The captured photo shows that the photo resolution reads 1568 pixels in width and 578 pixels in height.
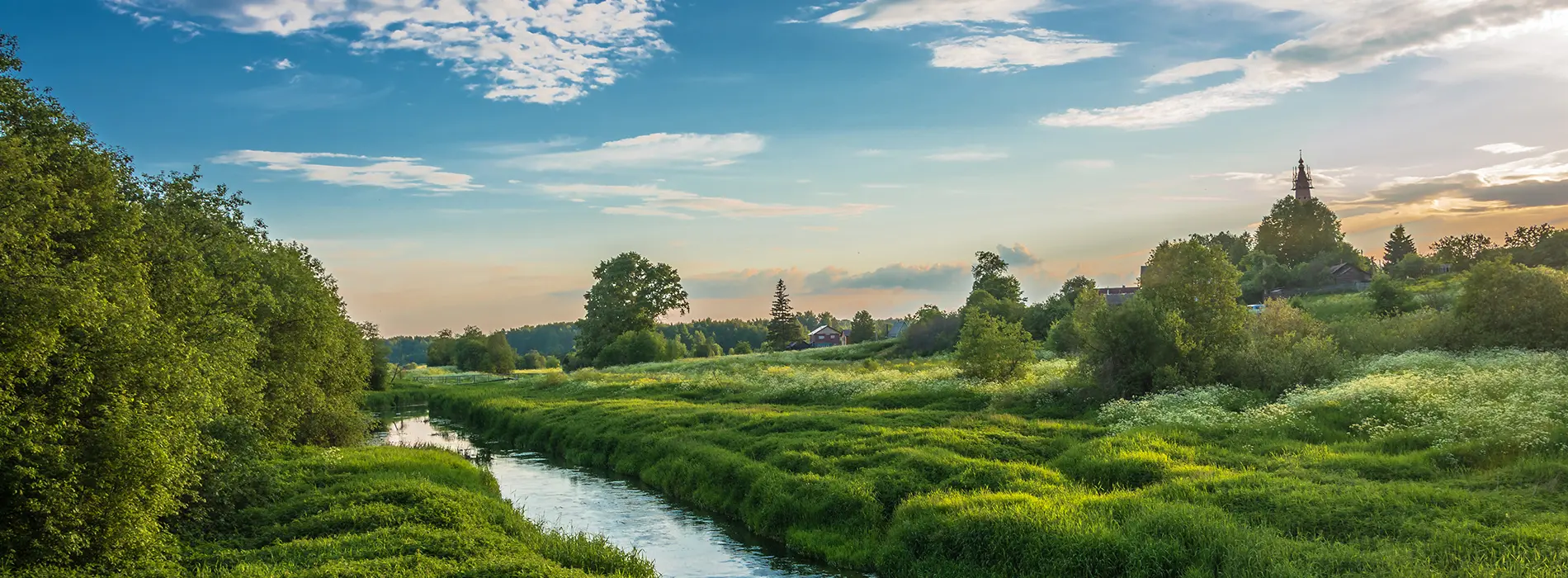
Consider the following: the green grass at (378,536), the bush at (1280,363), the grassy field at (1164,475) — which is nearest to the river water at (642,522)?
the grassy field at (1164,475)

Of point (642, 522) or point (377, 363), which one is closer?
point (642, 522)

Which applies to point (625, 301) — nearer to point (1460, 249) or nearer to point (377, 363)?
point (377, 363)

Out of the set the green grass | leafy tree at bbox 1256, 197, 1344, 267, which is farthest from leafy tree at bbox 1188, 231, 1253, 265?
the green grass

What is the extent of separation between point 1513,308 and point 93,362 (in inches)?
1882

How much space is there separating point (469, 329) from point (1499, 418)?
165665mm

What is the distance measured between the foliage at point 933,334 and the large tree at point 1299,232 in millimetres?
61121

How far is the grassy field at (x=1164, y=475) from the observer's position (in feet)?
51.7

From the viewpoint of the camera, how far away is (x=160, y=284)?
821 inches

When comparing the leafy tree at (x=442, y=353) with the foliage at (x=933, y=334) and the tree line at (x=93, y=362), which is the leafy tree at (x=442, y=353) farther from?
the tree line at (x=93, y=362)

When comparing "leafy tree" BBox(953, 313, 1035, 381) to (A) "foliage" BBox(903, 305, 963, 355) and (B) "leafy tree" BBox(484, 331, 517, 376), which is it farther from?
(B) "leafy tree" BBox(484, 331, 517, 376)

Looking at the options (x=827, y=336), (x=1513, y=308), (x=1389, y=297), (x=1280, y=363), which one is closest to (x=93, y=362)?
(x=1280, y=363)

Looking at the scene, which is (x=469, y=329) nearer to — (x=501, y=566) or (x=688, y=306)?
(x=688, y=306)

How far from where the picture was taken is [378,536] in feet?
59.3

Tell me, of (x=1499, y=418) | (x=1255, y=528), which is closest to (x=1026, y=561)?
(x=1255, y=528)
